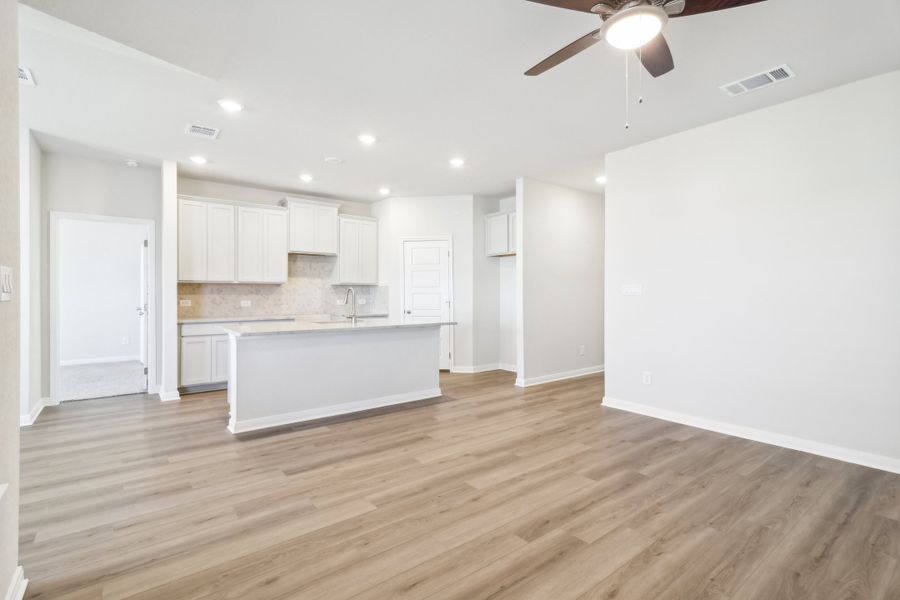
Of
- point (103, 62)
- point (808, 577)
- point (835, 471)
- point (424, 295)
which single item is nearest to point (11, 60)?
point (103, 62)

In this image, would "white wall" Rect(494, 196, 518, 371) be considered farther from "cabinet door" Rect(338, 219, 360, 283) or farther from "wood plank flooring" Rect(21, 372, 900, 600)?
"wood plank flooring" Rect(21, 372, 900, 600)

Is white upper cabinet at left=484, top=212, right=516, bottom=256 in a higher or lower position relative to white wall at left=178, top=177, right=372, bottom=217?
lower

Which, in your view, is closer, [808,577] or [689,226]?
[808,577]

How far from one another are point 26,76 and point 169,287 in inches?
100

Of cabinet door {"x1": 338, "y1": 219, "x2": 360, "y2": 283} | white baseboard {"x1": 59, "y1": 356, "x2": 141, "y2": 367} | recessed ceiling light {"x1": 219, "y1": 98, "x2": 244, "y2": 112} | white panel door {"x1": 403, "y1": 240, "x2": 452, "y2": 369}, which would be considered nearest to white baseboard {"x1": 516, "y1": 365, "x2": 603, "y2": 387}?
white panel door {"x1": 403, "y1": 240, "x2": 452, "y2": 369}

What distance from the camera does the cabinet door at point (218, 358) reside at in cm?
559

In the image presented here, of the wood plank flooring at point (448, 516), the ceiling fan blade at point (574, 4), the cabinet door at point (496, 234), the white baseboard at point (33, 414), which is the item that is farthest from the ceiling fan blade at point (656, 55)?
the white baseboard at point (33, 414)

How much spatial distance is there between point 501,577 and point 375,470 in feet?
4.56

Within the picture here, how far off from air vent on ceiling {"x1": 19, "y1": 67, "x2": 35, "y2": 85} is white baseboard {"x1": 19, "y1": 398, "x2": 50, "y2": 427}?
2.95 m

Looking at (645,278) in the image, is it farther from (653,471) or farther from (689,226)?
(653,471)

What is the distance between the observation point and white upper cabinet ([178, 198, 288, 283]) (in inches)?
219

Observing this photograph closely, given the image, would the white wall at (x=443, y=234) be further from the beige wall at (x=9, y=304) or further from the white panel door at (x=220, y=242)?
the beige wall at (x=9, y=304)

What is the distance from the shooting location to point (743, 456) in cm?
330

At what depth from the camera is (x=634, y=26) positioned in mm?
1931
